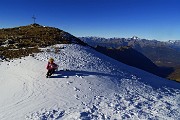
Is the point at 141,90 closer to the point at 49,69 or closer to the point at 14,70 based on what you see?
the point at 49,69

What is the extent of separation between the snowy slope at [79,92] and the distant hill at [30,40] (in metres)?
3.56

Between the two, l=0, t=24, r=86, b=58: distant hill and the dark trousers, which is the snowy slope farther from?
l=0, t=24, r=86, b=58: distant hill

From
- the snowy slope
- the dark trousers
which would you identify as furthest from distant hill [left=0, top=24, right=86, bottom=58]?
the dark trousers

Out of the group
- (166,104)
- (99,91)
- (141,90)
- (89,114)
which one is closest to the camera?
(89,114)

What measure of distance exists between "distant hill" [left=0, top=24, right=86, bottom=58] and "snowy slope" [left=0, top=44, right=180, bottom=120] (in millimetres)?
3557

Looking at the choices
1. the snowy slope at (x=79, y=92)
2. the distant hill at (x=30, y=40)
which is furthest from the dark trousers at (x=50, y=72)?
the distant hill at (x=30, y=40)

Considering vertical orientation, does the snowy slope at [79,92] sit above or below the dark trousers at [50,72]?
below

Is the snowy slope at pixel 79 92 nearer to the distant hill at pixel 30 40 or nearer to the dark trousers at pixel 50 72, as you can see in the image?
the dark trousers at pixel 50 72

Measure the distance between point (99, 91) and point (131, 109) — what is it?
16.8 feet

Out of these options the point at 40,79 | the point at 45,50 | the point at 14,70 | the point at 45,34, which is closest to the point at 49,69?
the point at 40,79

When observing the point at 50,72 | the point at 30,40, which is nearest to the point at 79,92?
the point at 50,72

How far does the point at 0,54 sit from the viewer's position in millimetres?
37344

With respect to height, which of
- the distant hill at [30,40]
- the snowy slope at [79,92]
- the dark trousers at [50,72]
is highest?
the distant hill at [30,40]

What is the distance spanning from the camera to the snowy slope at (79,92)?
67.7ft
